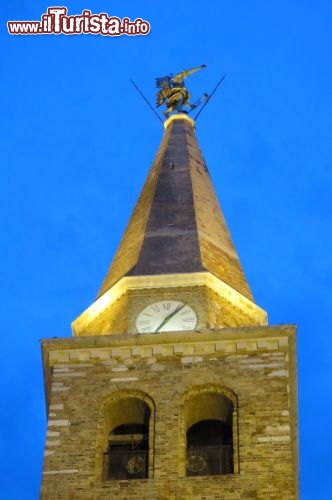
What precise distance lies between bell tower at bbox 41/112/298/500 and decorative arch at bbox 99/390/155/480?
0.09 ft

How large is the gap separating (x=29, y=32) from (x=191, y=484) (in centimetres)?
1876

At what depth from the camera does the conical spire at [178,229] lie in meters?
36.2

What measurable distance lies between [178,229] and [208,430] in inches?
291

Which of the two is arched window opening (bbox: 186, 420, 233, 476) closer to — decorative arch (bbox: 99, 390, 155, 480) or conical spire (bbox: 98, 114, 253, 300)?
decorative arch (bbox: 99, 390, 155, 480)

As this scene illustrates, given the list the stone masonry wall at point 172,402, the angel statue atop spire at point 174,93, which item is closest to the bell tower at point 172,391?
the stone masonry wall at point 172,402

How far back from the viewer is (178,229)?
3803 centimetres

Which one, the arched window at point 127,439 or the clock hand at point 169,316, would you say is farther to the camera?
the clock hand at point 169,316

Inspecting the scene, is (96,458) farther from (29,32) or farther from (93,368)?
(29,32)

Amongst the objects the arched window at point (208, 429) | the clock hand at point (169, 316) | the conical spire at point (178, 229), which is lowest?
the arched window at point (208, 429)

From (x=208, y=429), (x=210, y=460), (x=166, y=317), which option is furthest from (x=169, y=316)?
(x=210, y=460)

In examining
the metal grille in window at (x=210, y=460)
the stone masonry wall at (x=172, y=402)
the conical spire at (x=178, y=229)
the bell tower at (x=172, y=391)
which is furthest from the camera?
the conical spire at (x=178, y=229)

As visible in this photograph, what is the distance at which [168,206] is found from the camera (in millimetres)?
39438

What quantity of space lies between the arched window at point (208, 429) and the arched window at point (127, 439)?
892 millimetres

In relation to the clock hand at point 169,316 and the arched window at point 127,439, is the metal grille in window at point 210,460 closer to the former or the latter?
→ the arched window at point 127,439
